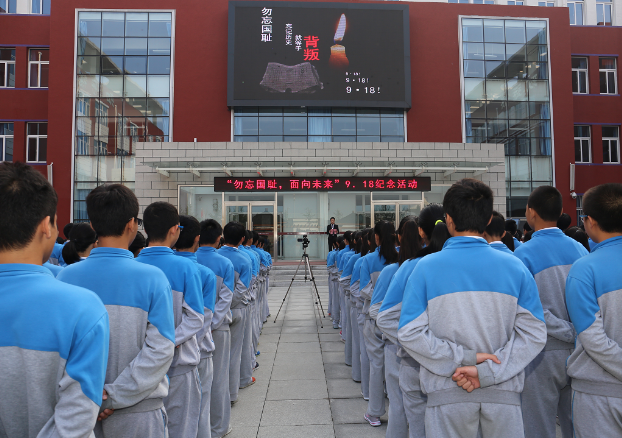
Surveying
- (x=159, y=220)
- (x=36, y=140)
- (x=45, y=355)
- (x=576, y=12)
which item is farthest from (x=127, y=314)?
(x=576, y=12)

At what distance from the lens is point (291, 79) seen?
17.4 m

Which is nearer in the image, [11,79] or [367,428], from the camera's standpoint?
[367,428]

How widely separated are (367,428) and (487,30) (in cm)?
1958

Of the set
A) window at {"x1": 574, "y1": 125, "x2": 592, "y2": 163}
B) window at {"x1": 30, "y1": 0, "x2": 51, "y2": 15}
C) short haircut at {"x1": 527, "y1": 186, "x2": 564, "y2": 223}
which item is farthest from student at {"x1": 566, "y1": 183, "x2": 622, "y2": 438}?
window at {"x1": 30, "y1": 0, "x2": 51, "y2": 15}

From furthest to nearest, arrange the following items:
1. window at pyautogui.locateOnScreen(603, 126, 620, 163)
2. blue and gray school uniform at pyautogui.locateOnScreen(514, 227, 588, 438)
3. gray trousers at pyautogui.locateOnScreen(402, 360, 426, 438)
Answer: window at pyautogui.locateOnScreen(603, 126, 620, 163) → blue and gray school uniform at pyautogui.locateOnScreen(514, 227, 588, 438) → gray trousers at pyautogui.locateOnScreen(402, 360, 426, 438)

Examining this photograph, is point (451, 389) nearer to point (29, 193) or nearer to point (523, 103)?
point (29, 193)

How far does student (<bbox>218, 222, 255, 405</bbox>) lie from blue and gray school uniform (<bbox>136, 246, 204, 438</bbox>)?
1.64 m

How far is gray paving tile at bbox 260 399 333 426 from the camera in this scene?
12.5ft

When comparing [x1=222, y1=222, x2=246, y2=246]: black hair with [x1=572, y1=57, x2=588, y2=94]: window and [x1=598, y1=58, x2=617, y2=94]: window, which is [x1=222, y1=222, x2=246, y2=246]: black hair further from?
[x1=598, y1=58, x2=617, y2=94]: window

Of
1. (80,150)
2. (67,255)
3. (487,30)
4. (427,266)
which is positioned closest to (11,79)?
(80,150)

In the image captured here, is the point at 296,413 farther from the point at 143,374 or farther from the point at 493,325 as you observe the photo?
the point at 493,325

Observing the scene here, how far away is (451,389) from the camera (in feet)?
5.96

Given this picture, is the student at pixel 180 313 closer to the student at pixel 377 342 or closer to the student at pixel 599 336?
the student at pixel 377 342

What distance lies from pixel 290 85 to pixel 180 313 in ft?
52.4
